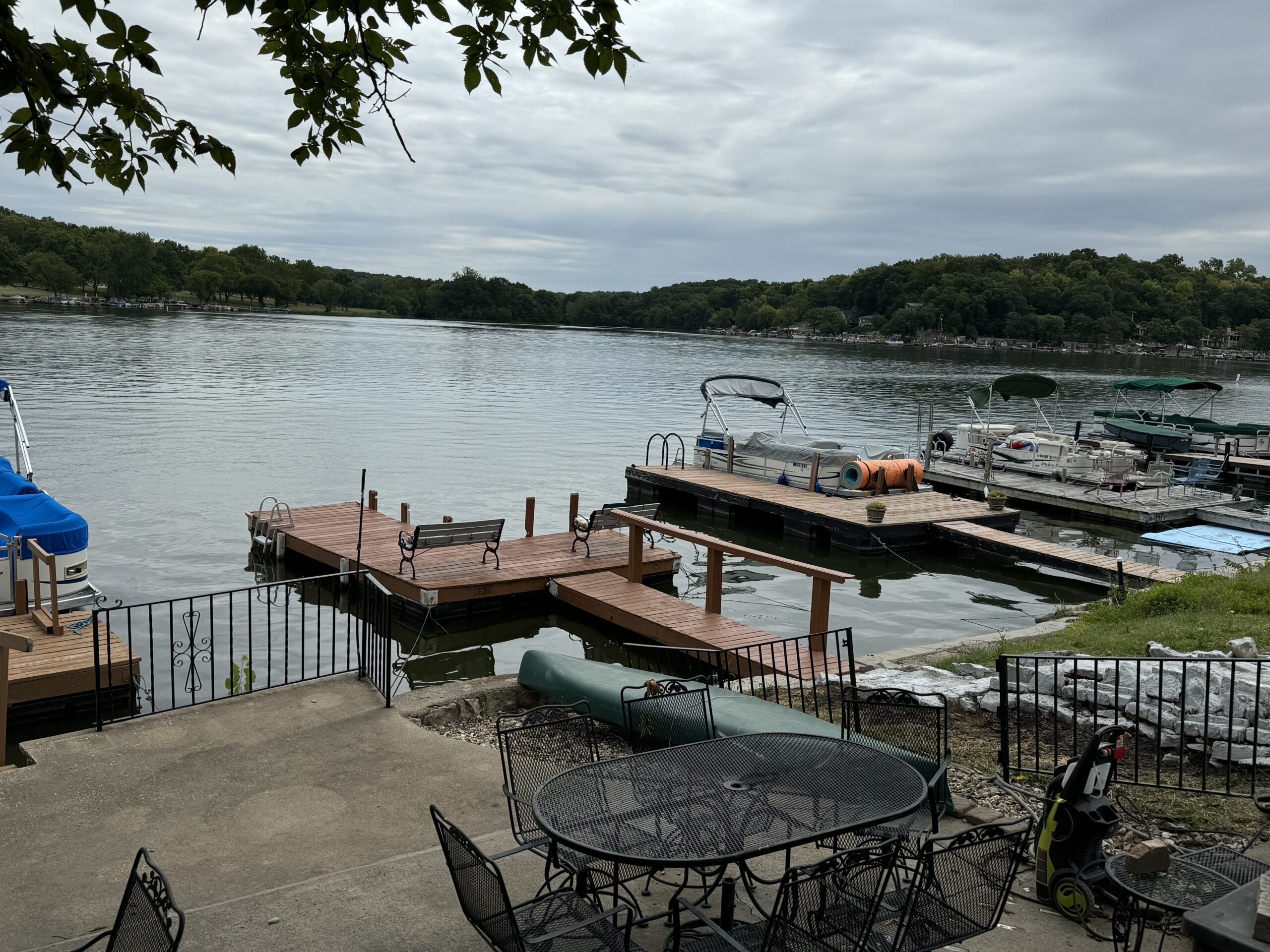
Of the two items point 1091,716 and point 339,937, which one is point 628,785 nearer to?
point 339,937

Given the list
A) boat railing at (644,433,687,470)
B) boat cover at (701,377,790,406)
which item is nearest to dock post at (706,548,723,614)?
boat railing at (644,433,687,470)

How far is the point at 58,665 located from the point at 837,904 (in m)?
9.79

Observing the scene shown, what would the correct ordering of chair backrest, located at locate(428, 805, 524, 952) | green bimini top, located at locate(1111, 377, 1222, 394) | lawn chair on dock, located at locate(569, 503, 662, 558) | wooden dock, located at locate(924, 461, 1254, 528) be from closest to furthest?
chair backrest, located at locate(428, 805, 524, 952), lawn chair on dock, located at locate(569, 503, 662, 558), wooden dock, located at locate(924, 461, 1254, 528), green bimini top, located at locate(1111, 377, 1222, 394)

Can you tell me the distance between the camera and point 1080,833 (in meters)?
4.75

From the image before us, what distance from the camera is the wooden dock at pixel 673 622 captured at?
1176cm

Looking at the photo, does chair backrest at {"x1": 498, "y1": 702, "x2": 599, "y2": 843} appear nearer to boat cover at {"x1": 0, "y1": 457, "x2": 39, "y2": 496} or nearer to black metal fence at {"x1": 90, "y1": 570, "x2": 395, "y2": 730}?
black metal fence at {"x1": 90, "y1": 570, "x2": 395, "y2": 730}

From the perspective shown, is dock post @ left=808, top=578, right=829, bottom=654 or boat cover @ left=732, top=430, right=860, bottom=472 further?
boat cover @ left=732, top=430, right=860, bottom=472

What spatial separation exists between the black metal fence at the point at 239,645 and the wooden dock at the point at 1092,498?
18.2m

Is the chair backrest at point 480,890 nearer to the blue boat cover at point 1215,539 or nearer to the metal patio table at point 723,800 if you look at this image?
the metal patio table at point 723,800

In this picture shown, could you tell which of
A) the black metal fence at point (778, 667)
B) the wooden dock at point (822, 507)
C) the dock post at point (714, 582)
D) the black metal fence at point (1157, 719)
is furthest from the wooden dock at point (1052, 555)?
the black metal fence at point (1157, 719)

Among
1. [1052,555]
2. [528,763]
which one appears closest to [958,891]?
[528,763]

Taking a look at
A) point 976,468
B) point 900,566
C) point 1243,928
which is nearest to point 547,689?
point 1243,928

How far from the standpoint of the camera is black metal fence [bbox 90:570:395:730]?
918 centimetres

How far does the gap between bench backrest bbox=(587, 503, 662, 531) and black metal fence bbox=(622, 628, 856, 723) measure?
304 cm
